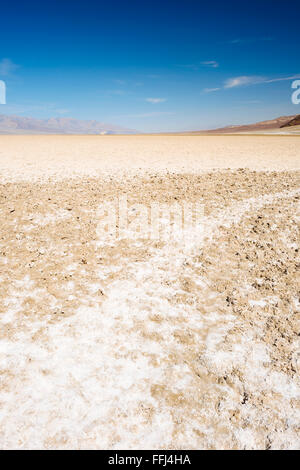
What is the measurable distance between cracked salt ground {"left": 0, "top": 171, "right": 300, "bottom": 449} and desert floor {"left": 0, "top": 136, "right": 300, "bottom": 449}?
0.01 m

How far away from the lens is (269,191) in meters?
10.3

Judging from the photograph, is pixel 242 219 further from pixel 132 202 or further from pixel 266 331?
pixel 266 331

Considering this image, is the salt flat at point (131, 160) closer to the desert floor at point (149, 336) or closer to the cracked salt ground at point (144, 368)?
the desert floor at point (149, 336)

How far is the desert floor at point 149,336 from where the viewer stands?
97.5 inches

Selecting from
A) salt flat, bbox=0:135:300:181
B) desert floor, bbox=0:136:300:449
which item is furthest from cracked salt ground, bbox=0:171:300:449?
salt flat, bbox=0:135:300:181

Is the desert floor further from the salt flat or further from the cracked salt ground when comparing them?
the salt flat

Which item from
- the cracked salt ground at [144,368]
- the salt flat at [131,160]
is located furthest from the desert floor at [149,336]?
the salt flat at [131,160]

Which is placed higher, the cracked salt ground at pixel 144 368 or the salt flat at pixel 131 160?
the salt flat at pixel 131 160

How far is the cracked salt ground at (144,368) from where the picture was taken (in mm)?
2434

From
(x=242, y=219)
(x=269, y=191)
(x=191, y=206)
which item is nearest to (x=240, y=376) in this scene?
(x=242, y=219)

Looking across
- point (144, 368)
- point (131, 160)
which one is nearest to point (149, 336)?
point (144, 368)

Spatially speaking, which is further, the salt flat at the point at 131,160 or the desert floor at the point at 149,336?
the salt flat at the point at 131,160

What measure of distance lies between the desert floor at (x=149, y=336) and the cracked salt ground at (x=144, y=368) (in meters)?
0.01

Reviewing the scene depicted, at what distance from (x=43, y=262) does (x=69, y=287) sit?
109 centimetres
